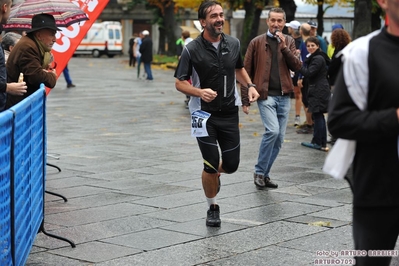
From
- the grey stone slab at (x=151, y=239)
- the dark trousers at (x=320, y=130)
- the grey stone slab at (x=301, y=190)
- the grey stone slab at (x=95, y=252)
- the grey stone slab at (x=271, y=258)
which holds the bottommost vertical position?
the dark trousers at (x=320, y=130)

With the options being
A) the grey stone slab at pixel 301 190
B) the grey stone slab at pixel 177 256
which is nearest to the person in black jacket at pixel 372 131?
the grey stone slab at pixel 177 256

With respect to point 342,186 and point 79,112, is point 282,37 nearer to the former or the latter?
point 342,186

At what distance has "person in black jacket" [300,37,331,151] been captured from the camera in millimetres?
11828

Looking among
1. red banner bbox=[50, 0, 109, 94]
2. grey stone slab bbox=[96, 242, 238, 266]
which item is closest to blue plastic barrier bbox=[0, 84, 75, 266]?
grey stone slab bbox=[96, 242, 238, 266]

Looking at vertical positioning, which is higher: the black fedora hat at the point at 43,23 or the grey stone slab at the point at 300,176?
the black fedora hat at the point at 43,23

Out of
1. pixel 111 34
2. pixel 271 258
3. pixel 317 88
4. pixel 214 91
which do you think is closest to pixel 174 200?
pixel 214 91

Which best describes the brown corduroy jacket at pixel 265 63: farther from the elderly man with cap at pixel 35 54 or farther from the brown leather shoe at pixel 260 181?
the elderly man with cap at pixel 35 54

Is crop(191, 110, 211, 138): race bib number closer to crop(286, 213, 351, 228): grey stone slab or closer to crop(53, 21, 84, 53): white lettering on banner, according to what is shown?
crop(286, 213, 351, 228): grey stone slab

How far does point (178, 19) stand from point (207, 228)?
5869 cm

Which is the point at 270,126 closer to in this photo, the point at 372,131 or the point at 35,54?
the point at 35,54

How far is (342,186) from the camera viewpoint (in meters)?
8.73

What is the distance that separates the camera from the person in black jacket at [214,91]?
6.87 meters

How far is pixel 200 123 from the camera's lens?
22.5 ft

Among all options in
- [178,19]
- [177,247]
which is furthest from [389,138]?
[178,19]
